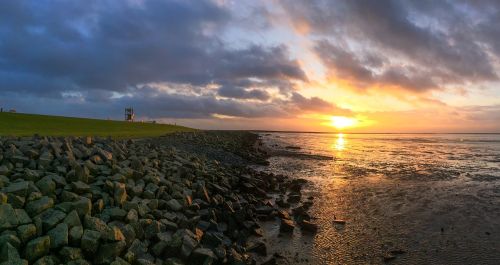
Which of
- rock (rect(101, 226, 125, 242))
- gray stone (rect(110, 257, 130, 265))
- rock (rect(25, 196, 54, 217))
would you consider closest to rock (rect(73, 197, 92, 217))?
rock (rect(25, 196, 54, 217))

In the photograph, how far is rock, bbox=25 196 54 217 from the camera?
6.94 m

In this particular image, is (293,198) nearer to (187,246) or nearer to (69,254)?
(187,246)

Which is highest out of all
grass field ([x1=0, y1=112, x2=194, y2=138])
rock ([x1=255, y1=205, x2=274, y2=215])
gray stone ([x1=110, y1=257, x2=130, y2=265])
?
grass field ([x1=0, y1=112, x2=194, y2=138])

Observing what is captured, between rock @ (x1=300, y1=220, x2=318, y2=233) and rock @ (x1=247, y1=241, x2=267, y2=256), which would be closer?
rock @ (x1=247, y1=241, x2=267, y2=256)

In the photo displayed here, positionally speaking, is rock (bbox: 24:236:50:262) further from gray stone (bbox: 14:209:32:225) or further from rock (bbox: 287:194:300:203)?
rock (bbox: 287:194:300:203)

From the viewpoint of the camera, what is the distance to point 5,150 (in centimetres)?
1074

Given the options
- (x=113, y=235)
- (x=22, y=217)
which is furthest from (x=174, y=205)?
(x=22, y=217)

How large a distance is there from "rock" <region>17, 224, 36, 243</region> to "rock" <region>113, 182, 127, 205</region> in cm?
243

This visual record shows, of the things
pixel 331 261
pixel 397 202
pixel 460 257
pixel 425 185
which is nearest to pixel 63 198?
pixel 331 261

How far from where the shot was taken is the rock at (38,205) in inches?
273

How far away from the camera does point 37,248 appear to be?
5824 mm

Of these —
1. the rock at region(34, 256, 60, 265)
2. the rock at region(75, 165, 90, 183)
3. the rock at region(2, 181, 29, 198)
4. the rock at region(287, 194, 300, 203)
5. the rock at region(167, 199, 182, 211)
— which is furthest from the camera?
the rock at region(287, 194, 300, 203)

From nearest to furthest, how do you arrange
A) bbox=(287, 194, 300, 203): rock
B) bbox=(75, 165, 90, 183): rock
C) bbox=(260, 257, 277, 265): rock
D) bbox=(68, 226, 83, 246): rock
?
bbox=(68, 226, 83, 246): rock
bbox=(260, 257, 277, 265): rock
bbox=(75, 165, 90, 183): rock
bbox=(287, 194, 300, 203): rock

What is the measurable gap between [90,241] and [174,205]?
10.9 ft
